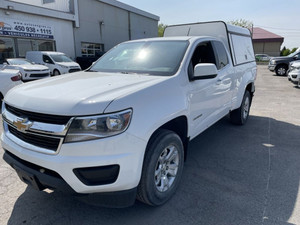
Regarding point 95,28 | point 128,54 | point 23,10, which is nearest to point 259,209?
point 128,54

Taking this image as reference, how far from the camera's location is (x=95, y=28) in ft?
77.5

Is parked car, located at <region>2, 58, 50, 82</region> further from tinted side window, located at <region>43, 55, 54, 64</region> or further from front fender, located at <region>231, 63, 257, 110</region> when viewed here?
front fender, located at <region>231, 63, 257, 110</region>

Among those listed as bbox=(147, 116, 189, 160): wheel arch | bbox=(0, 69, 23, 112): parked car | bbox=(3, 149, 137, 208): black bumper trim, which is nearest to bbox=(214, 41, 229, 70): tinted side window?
bbox=(147, 116, 189, 160): wheel arch

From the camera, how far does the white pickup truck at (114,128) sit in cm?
195

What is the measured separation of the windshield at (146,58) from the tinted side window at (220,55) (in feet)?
3.14

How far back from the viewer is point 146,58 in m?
3.29

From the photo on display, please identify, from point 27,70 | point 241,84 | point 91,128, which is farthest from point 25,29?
point 91,128

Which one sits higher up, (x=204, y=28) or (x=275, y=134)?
(x=204, y=28)

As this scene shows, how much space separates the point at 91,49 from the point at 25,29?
23.2 feet

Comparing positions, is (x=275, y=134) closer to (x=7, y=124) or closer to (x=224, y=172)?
(x=224, y=172)

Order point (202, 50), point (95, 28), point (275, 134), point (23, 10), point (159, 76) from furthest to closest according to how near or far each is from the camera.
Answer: point (95, 28) < point (23, 10) < point (275, 134) < point (202, 50) < point (159, 76)

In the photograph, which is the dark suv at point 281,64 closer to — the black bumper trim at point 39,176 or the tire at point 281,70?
the tire at point 281,70

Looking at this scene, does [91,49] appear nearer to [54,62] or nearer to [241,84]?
[54,62]

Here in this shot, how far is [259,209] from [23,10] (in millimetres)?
19309
